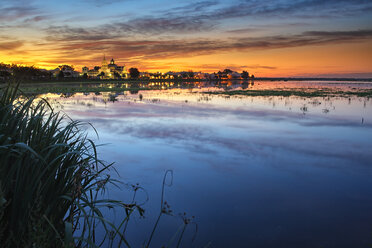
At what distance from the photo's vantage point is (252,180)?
8.41 m

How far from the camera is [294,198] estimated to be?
7.18 metres

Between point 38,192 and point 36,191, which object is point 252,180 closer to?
point 36,191

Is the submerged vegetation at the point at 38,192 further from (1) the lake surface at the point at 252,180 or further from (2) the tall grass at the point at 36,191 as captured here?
(1) the lake surface at the point at 252,180

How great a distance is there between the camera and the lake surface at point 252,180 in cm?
569

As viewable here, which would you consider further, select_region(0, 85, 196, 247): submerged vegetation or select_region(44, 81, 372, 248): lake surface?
select_region(44, 81, 372, 248): lake surface

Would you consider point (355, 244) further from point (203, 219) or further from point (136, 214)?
point (136, 214)

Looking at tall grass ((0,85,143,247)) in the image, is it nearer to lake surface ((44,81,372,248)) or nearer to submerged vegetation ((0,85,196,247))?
submerged vegetation ((0,85,196,247))

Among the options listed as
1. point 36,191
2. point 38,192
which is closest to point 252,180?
point 36,191

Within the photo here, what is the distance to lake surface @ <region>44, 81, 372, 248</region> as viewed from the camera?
5.69 meters

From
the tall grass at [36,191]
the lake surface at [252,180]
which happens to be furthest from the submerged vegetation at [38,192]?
the lake surface at [252,180]

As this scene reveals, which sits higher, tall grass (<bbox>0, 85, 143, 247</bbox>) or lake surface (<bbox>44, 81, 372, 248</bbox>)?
tall grass (<bbox>0, 85, 143, 247</bbox>)

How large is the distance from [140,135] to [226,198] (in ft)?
26.9

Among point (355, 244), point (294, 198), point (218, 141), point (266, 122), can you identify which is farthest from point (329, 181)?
point (266, 122)

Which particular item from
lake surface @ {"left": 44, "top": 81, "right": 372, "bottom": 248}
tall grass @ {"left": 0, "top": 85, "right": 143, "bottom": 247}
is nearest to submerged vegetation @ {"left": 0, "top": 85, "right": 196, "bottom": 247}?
tall grass @ {"left": 0, "top": 85, "right": 143, "bottom": 247}
